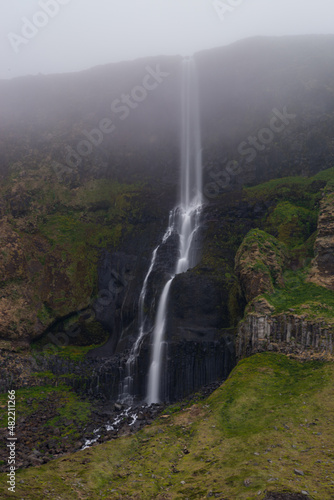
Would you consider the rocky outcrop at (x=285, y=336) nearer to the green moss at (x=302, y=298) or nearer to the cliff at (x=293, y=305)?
the cliff at (x=293, y=305)

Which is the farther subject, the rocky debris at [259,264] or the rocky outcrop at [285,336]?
the rocky debris at [259,264]

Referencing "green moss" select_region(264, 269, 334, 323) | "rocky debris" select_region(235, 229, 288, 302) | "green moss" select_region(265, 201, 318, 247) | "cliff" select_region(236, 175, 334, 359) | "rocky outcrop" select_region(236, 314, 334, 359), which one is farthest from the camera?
"green moss" select_region(265, 201, 318, 247)

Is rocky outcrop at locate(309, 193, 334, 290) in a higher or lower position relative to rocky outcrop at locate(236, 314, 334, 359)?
higher

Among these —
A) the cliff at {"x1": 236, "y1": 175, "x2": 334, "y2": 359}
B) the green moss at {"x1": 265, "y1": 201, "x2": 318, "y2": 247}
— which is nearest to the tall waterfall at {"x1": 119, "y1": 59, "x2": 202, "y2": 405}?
the cliff at {"x1": 236, "y1": 175, "x2": 334, "y2": 359}

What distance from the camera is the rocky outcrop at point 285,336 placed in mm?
20969

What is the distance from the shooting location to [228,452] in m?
14.0

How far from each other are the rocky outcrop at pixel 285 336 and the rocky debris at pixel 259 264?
332cm

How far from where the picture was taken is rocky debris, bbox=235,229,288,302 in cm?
2689

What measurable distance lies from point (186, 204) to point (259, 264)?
70.4ft

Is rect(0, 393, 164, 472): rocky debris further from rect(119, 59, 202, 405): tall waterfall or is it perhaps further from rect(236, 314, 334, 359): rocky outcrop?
rect(236, 314, 334, 359): rocky outcrop

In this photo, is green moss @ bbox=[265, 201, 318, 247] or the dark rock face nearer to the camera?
the dark rock face

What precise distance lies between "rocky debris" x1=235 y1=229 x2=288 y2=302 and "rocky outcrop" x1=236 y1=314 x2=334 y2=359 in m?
3.32

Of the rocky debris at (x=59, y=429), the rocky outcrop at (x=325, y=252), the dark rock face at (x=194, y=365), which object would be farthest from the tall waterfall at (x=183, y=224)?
the rocky outcrop at (x=325, y=252)

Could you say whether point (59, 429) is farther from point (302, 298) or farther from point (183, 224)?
point (183, 224)
